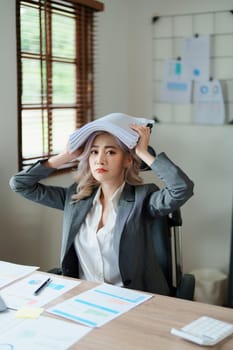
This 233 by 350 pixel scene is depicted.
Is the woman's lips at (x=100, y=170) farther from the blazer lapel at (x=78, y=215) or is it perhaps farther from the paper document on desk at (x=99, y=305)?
the paper document on desk at (x=99, y=305)

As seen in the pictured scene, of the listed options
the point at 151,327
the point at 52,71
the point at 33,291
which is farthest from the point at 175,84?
the point at 151,327

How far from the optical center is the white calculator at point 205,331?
1.23 m

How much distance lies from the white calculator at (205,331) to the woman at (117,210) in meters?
0.50

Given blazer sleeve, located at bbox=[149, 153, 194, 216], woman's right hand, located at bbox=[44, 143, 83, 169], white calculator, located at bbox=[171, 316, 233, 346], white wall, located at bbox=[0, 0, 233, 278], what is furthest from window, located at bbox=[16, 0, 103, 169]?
white calculator, located at bbox=[171, 316, 233, 346]

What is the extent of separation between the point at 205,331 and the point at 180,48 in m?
2.29

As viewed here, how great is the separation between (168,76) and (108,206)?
1.62 meters

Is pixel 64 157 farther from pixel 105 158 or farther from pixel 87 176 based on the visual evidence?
pixel 105 158

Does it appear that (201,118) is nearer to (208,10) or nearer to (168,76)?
(168,76)

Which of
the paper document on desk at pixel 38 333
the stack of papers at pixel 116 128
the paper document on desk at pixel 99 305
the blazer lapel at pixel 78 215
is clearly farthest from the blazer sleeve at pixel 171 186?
the paper document on desk at pixel 38 333

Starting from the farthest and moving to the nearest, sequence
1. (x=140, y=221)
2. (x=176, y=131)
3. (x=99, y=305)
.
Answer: (x=176, y=131), (x=140, y=221), (x=99, y=305)

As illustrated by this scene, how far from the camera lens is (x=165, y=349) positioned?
1199 mm

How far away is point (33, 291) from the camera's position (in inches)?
61.6

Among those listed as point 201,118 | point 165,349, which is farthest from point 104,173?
point 201,118

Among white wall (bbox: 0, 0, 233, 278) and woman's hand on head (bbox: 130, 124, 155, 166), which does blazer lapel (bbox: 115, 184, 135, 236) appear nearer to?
woman's hand on head (bbox: 130, 124, 155, 166)
